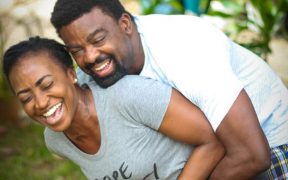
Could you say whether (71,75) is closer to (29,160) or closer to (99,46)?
(99,46)

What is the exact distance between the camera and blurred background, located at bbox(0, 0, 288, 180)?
416 cm

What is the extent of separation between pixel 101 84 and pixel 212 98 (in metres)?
0.48

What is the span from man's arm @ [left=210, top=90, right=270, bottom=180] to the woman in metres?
0.07

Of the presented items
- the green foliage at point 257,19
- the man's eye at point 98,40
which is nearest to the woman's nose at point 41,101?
the man's eye at point 98,40

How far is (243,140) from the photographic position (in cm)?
212

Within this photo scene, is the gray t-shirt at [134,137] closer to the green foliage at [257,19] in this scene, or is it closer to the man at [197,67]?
the man at [197,67]

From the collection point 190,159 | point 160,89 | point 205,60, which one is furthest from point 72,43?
point 190,159

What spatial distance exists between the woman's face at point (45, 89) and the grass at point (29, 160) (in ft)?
6.41

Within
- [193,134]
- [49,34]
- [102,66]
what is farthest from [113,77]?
[49,34]

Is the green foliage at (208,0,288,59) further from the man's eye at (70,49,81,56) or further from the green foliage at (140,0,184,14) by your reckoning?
the man's eye at (70,49,81,56)

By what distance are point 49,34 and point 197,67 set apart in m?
3.78

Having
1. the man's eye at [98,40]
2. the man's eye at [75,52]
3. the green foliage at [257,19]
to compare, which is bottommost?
the green foliage at [257,19]

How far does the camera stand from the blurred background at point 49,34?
13.6ft

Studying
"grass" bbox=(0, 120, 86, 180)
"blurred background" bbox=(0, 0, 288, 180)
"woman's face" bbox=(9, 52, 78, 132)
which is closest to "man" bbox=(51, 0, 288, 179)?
"woman's face" bbox=(9, 52, 78, 132)
